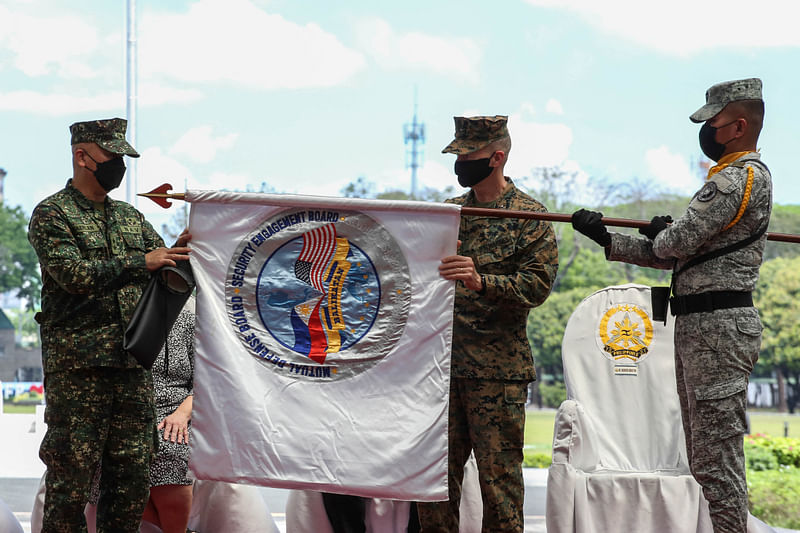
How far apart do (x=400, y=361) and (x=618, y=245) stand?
2.80 feet

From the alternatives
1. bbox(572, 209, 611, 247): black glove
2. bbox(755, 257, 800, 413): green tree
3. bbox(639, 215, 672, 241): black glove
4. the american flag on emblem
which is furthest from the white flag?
bbox(755, 257, 800, 413): green tree

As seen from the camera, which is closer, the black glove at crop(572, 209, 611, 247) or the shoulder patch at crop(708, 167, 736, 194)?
the shoulder patch at crop(708, 167, 736, 194)

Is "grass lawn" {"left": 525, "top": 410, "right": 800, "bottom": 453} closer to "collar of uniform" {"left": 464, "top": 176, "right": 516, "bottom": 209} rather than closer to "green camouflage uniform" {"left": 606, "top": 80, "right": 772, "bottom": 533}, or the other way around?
"collar of uniform" {"left": 464, "top": 176, "right": 516, "bottom": 209}

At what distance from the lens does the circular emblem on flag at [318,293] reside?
10.5ft

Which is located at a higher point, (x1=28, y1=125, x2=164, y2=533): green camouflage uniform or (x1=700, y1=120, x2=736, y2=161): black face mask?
(x1=700, y1=120, x2=736, y2=161): black face mask

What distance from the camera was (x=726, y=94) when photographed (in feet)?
10.3

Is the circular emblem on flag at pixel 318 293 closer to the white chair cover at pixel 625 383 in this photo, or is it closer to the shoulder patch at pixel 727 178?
the shoulder patch at pixel 727 178

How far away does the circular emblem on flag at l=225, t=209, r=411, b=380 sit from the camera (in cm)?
321

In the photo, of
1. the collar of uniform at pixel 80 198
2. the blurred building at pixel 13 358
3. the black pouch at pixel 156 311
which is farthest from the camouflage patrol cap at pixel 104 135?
the blurred building at pixel 13 358

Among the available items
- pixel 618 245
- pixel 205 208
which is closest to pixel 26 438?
pixel 205 208

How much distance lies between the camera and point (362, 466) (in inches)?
125

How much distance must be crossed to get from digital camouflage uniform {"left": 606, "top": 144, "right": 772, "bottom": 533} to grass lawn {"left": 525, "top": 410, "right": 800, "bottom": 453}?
9179 mm

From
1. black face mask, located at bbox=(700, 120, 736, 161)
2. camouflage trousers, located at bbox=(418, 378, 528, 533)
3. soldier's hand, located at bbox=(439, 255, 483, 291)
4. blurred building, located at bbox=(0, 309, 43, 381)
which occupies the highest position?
black face mask, located at bbox=(700, 120, 736, 161)

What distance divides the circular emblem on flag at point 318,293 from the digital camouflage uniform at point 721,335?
0.94 metres
